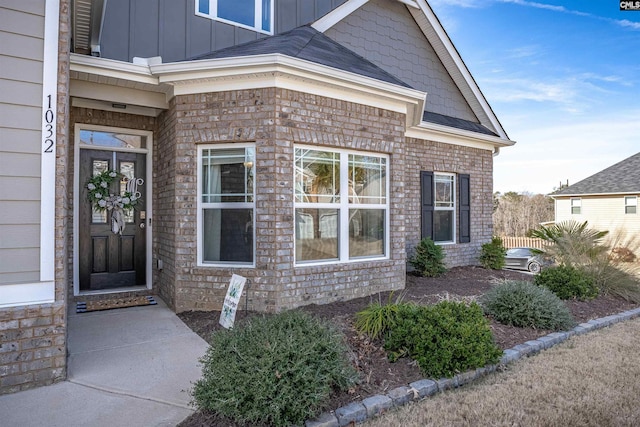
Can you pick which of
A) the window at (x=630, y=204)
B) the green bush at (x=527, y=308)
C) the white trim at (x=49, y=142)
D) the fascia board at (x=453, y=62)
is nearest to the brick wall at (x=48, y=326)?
the white trim at (x=49, y=142)

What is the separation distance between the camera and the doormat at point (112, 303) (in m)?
5.41

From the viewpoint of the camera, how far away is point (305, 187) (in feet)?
17.9

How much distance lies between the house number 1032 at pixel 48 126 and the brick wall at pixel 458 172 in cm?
648

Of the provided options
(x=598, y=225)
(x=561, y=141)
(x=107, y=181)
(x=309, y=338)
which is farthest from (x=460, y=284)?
(x=561, y=141)

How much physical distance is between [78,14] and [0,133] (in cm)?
238

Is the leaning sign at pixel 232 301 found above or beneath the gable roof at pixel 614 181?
beneath

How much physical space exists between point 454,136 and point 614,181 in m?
16.3

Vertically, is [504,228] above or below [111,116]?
below

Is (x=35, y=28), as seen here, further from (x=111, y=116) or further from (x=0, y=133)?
(x=111, y=116)

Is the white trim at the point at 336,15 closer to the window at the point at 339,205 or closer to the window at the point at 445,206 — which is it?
the window at the point at 339,205

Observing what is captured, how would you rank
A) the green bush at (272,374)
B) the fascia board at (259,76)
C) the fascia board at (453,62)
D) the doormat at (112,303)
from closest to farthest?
the green bush at (272,374) < the fascia board at (259,76) < the doormat at (112,303) < the fascia board at (453,62)

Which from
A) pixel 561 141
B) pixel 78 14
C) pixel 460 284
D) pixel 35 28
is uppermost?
pixel 561 141

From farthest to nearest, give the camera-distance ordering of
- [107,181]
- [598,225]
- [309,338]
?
1. [598,225]
2. [107,181]
3. [309,338]

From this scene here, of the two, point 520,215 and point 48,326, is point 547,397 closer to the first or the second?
point 48,326
